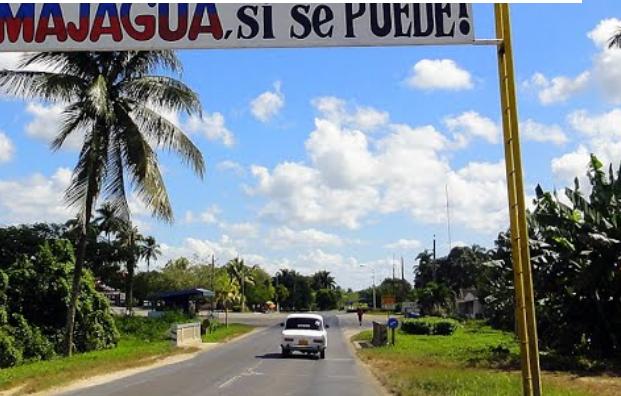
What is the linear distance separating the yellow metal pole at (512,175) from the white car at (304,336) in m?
22.1

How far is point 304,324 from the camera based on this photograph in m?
31.2

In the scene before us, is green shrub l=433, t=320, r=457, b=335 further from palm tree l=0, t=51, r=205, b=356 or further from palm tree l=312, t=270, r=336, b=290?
palm tree l=312, t=270, r=336, b=290

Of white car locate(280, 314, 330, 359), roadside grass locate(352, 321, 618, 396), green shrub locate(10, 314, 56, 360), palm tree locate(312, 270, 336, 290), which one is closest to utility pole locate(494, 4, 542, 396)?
roadside grass locate(352, 321, 618, 396)

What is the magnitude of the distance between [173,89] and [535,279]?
13.4m

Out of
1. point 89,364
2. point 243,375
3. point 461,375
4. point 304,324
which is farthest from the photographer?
point 304,324

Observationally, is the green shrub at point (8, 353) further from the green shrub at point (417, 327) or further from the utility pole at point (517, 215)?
the green shrub at point (417, 327)

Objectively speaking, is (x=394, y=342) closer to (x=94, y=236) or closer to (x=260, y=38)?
(x=260, y=38)

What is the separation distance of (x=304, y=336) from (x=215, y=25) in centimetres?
2304

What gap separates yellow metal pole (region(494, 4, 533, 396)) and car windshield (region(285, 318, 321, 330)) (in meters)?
23.3

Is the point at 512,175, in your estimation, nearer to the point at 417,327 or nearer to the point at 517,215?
the point at 517,215

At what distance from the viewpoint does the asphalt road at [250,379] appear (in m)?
17.4

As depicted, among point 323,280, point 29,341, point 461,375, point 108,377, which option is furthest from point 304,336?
point 323,280

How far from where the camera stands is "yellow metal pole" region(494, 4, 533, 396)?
26.1 feet

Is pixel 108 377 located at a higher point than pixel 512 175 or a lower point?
lower
